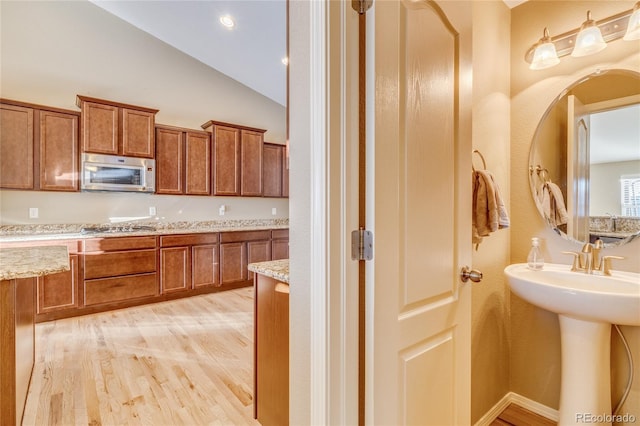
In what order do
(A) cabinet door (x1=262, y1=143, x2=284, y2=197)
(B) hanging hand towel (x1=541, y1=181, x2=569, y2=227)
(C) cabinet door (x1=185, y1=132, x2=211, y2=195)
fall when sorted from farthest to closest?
1. (A) cabinet door (x1=262, y1=143, x2=284, y2=197)
2. (C) cabinet door (x1=185, y1=132, x2=211, y2=195)
3. (B) hanging hand towel (x1=541, y1=181, x2=569, y2=227)

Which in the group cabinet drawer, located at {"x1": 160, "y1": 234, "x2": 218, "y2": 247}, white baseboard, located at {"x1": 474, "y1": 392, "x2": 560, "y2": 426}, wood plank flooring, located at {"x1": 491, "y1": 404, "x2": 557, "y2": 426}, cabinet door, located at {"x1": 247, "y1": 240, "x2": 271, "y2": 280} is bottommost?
wood plank flooring, located at {"x1": 491, "y1": 404, "x2": 557, "y2": 426}

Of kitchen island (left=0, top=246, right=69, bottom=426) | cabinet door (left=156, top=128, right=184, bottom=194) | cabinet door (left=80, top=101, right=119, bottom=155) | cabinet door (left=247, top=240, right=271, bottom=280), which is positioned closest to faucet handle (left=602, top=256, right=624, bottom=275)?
kitchen island (left=0, top=246, right=69, bottom=426)

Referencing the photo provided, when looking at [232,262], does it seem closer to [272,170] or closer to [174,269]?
[174,269]

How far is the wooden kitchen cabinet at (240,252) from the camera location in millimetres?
4090

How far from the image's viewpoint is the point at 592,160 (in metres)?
1.52

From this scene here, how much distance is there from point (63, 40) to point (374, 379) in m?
4.90

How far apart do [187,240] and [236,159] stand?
141 centimetres

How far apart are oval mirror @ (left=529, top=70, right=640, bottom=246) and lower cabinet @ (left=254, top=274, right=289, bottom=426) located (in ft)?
5.02

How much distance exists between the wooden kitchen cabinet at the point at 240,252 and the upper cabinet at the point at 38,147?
1865mm

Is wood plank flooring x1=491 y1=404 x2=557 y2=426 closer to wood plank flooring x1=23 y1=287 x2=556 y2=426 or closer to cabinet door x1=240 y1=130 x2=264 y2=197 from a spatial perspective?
wood plank flooring x1=23 y1=287 x2=556 y2=426

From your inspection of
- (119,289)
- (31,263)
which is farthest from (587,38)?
(119,289)

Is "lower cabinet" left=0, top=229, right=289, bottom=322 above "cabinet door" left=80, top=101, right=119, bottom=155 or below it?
below

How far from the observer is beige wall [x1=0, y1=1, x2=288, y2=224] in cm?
326

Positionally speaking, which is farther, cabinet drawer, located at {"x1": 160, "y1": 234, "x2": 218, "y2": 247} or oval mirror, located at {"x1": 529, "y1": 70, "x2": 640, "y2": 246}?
cabinet drawer, located at {"x1": 160, "y1": 234, "x2": 218, "y2": 247}
